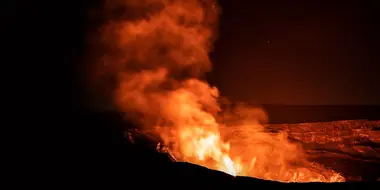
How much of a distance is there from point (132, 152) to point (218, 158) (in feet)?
12.5

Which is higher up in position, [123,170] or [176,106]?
[176,106]

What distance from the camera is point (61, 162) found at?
16.0 feet

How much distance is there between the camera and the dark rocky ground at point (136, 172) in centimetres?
411

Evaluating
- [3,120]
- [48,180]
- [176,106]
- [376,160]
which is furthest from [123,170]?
[376,160]

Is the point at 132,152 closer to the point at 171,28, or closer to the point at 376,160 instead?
the point at 171,28

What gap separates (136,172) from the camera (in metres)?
4.46

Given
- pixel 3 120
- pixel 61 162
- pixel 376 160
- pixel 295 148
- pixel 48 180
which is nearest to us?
pixel 48 180

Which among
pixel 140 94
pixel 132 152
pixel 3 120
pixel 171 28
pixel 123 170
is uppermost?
pixel 171 28

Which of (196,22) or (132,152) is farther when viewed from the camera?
(196,22)

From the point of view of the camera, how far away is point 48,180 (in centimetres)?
438

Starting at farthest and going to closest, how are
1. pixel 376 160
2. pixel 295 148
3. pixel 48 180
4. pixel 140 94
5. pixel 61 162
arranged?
1. pixel 140 94
2. pixel 295 148
3. pixel 376 160
4. pixel 61 162
5. pixel 48 180

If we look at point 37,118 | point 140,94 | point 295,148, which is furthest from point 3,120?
point 295,148

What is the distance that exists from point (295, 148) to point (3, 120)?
9064 millimetres

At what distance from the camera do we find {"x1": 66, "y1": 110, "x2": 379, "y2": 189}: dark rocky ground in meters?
4.11
